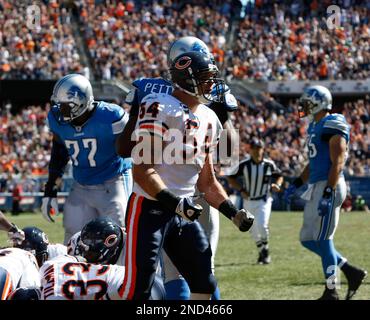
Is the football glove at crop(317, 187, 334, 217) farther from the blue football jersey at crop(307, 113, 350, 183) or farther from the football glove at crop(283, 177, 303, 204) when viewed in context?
the football glove at crop(283, 177, 303, 204)

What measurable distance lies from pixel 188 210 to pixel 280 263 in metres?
6.63

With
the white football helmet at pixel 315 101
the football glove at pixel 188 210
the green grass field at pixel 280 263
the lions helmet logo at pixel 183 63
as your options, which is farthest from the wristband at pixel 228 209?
the white football helmet at pixel 315 101

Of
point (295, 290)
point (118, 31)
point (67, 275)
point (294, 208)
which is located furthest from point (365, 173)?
point (67, 275)

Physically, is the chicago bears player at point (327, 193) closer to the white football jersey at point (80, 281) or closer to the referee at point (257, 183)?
the white football jersey at point (80, 281)

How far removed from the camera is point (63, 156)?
287 inches

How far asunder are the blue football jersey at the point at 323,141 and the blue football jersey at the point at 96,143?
193 cm

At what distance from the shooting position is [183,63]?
16.1 ft

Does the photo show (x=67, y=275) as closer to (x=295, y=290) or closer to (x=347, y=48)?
(x=295, y=290)

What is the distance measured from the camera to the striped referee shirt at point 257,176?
12.2 metres

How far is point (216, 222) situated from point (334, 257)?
5.93 ft

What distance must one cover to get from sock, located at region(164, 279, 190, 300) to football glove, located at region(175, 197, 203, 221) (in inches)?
45.6

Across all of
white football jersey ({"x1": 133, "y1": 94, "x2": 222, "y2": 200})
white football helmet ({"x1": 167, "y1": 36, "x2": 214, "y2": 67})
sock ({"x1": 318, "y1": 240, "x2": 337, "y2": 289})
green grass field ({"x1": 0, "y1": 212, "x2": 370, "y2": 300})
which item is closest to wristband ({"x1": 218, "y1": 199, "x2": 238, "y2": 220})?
white football jersey ({"x1": 133, "y1": 94, "x2": 222, "y2": 200})

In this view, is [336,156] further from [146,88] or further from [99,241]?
[99,241]
